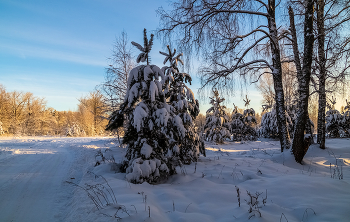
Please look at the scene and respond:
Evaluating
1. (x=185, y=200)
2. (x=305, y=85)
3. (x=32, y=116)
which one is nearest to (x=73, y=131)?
(x=32, y=116)

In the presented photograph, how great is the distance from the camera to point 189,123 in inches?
219

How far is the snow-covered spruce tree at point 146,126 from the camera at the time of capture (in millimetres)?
3807

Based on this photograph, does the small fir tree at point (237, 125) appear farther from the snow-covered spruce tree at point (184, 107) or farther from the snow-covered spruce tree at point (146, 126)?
Answer: the snow-covered spruce tree at point (146, 126)

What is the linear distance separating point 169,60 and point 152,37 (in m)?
1.54

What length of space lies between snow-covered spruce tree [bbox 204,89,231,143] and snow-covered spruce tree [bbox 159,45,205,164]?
7.76 m

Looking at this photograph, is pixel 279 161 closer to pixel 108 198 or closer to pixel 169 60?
pixel 169 60

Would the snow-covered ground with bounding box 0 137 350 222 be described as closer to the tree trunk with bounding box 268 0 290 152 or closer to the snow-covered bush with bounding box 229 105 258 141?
the tree trunk with bounding box 268 0 290 152

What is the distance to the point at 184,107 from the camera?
5.75 meters

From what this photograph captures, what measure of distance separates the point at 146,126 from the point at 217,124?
10.3 meters

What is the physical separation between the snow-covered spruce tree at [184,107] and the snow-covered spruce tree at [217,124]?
25.4ft

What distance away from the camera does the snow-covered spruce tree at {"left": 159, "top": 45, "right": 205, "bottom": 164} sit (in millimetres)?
5434

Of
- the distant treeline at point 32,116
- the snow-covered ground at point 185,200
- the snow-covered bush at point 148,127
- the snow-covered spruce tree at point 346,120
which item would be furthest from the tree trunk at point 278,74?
the distant treeline at point 32,116

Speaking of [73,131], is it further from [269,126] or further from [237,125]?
[269,126]

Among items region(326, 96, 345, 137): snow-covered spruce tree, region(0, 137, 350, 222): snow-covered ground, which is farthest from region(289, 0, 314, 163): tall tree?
region(326, 96, 345, 137): snow-covered spruce tree
